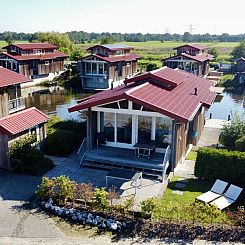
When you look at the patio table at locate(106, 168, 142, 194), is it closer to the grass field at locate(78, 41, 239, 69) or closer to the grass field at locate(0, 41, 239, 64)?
the grass field at locate(78, 41, 239, 69)

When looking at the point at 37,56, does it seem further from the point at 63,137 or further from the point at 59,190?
the point at 59,190

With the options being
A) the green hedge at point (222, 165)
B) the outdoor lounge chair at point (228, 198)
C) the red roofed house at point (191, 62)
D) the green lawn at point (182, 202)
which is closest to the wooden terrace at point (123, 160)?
the green lawn at point (182, 202)

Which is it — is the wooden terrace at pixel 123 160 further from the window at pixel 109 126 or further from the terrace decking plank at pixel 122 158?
the window at pixel 109 126

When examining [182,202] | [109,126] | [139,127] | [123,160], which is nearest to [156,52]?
[109,126]

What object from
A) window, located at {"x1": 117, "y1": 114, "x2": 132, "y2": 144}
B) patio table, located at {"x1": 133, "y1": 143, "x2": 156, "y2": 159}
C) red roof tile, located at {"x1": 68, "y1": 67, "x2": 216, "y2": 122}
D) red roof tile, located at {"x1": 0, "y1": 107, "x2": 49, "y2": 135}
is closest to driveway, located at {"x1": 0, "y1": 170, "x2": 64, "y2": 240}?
red roof tile, located at {"x1": 0, "y1": 107, "x2": 49, "y2": 135}

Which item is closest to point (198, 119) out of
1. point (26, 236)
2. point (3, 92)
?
point (3, 92)
